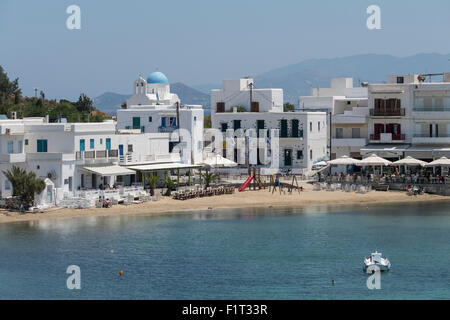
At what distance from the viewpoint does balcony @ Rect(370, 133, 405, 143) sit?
80688 millimetres

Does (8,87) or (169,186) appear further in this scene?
(8,87)

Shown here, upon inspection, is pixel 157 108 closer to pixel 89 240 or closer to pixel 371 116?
pixel 371 116

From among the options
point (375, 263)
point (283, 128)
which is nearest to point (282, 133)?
point (283, 128)

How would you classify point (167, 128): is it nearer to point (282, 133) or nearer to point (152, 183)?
point (282, 133)

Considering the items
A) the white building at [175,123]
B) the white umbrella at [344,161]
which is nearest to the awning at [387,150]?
the white umbrella at [344,161]

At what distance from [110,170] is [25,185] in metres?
8.10

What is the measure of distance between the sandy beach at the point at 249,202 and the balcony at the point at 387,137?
25.3ft

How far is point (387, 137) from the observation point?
81.2m

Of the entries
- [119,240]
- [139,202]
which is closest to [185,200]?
[139,202]

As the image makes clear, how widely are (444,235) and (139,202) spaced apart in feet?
69.4

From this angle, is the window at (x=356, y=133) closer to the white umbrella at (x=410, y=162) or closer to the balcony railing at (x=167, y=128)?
the white umbrella at (x=410, y=162)

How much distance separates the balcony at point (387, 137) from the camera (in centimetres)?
8069

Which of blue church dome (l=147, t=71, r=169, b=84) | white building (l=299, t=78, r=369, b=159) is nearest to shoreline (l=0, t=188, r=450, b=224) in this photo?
white building (l=299, t=78, r=369, b=159)

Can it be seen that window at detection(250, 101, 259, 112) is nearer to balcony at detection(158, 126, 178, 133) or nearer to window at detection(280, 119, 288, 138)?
window at detection(280, 119, 288, 138)
